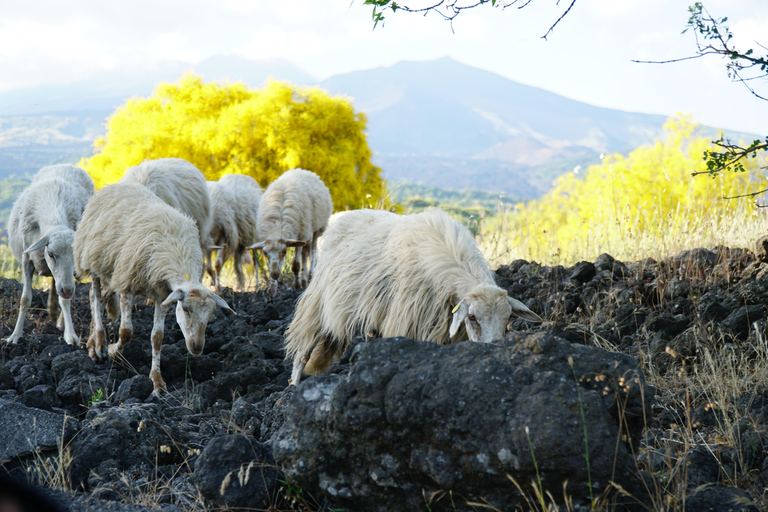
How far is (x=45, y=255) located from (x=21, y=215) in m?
1.20

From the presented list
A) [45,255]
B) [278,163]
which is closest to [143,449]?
[45,255]

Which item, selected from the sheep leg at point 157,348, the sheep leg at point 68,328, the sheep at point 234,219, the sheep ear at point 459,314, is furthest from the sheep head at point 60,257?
the sheep ear at point 459,314

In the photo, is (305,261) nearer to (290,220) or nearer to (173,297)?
(290,220)

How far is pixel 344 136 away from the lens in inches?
861

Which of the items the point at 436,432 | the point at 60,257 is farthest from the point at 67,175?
the point at 436,432

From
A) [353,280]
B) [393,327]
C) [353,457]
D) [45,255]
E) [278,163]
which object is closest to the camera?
[353,457]

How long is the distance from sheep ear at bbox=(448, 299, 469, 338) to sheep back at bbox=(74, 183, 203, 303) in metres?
2.87

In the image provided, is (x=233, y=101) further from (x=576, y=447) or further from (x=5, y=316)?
(x=576, y=447)

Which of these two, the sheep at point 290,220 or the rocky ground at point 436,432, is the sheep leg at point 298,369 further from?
the sheep at point 290,220

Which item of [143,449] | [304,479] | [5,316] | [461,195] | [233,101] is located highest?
[233,101]

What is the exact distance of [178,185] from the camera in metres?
8.60

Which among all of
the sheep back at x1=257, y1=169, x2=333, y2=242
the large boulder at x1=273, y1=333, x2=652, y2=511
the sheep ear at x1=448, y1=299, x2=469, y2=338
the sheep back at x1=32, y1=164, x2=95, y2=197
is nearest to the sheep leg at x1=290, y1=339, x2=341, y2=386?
the sheep ear at x1=448, y1=299, x2=469, y2=338

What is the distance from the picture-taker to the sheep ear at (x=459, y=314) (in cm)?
417

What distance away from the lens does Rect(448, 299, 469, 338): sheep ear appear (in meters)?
4.17
